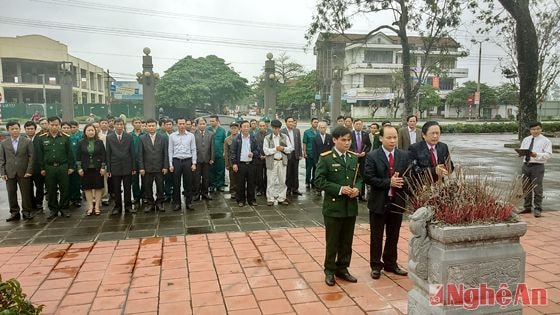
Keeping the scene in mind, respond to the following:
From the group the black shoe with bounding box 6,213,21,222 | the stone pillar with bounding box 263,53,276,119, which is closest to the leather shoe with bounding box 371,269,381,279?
the black shoe with bounding box 6,213,21,222

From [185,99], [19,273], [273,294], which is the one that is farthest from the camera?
[185,99]

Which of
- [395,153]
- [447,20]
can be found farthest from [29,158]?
Answer: [447,20]

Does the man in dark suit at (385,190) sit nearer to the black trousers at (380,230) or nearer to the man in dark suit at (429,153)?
the black trousers at (380,230)

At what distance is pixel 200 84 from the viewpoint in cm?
4366

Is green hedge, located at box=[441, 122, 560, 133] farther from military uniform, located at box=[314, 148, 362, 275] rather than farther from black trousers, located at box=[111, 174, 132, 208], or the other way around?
military uniform, located at box=[314, 148, 362, 275]

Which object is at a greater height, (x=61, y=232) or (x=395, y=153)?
(x=395, y=153)

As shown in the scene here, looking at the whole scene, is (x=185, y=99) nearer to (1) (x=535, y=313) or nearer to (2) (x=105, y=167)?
(2) (x=105, y=167)

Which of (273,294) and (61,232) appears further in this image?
(61,232)

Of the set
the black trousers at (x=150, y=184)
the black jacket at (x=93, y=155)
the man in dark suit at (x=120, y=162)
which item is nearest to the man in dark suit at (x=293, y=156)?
the black trousers at (x=150, y=184)

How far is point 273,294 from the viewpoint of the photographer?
3898 millimetres

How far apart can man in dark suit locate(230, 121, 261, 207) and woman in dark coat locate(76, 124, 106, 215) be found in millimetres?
2320

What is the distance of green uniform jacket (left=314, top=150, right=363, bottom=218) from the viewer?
13.3 ft

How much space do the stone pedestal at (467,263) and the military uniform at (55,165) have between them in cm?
604

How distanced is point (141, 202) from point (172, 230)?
6.93 ft
